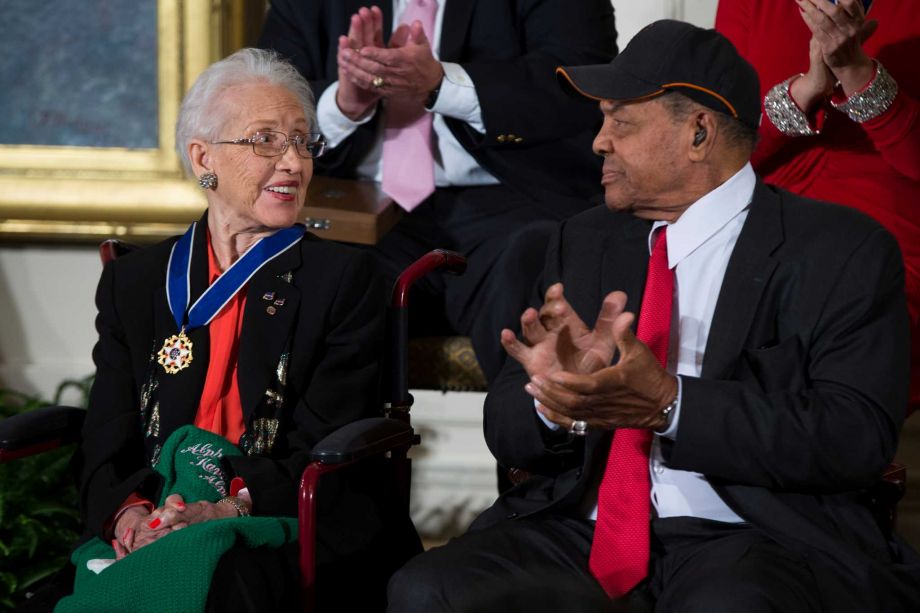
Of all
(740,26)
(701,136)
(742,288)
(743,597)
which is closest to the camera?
(743,597)

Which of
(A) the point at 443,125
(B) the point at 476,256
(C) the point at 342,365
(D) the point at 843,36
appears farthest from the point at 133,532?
(D) the point at 843,36

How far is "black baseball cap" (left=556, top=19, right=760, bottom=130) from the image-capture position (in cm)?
217

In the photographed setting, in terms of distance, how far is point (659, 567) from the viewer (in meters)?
2.11

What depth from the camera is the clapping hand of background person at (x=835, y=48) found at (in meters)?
2.58

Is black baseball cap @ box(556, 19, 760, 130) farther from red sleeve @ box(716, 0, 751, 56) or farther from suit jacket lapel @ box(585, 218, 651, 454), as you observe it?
red sleeve @ box(716, 0, 751, 56)

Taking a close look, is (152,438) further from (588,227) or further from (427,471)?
(427,471)

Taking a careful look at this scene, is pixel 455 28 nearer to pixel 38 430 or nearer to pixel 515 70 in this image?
pixel 515 70

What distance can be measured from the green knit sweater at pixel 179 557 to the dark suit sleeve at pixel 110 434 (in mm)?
69

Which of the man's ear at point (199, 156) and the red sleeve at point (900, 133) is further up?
the red sleeve at point (900, 133)

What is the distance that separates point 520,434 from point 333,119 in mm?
1401

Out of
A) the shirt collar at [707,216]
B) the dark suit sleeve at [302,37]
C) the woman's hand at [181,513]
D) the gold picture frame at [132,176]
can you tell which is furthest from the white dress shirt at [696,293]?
the gold picture frame at [132,176]

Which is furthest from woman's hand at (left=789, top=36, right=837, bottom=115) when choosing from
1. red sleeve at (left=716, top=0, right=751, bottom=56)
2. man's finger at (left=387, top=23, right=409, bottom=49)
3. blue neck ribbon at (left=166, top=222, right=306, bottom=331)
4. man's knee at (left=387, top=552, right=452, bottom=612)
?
man's knee at (left=387, top=552, right=452, bottom=612)

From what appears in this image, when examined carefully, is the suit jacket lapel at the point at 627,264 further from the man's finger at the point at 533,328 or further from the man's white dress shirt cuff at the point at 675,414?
the man's finger at the point at 533,328

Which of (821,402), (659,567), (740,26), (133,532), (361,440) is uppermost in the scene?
(740,26)
